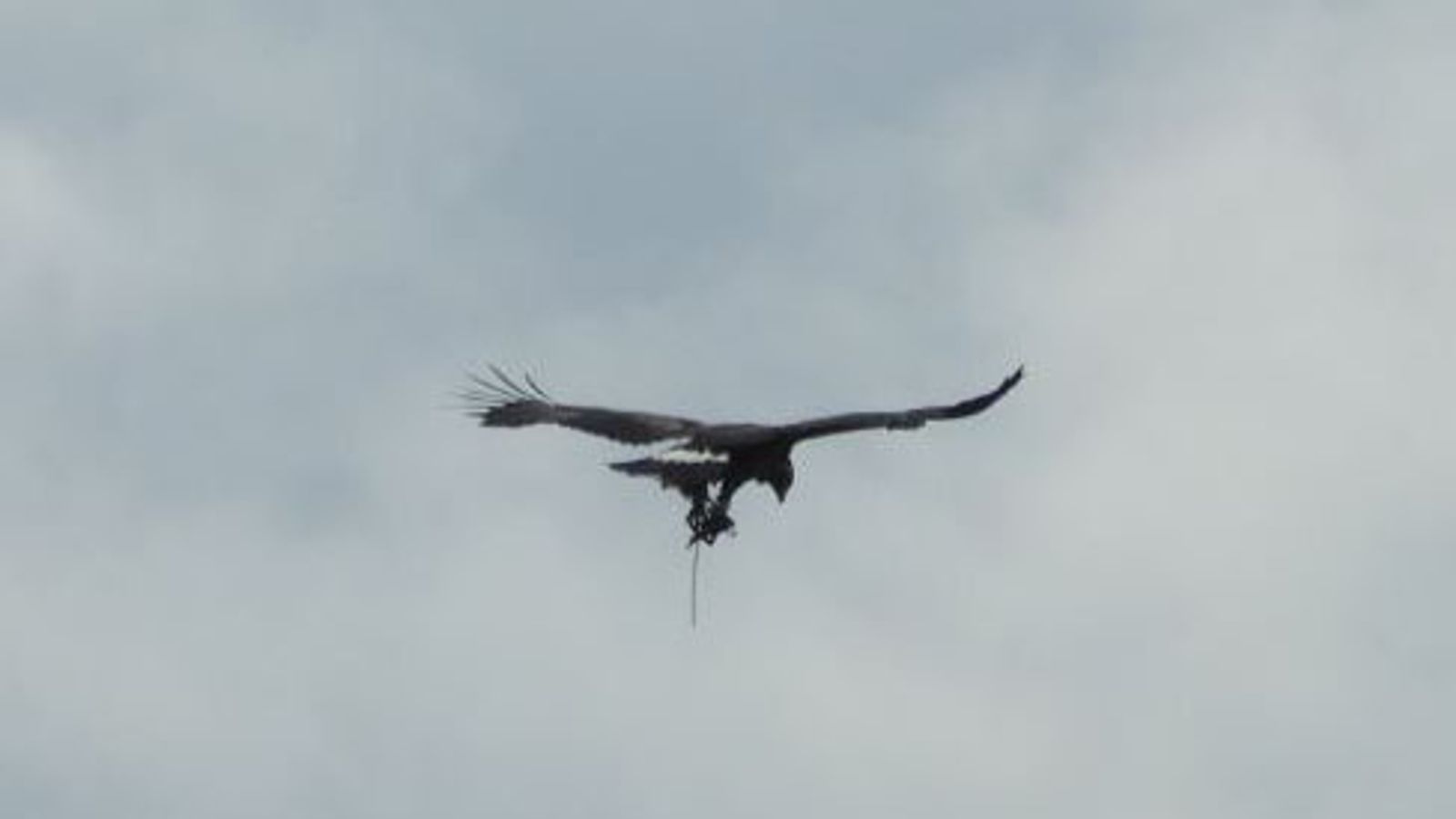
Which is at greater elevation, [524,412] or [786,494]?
[524,412]

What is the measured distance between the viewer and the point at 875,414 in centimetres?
7031

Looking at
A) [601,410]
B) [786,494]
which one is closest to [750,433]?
[786,494]

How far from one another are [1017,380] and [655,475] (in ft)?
19.1

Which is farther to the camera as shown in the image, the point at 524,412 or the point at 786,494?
the point at 524,412

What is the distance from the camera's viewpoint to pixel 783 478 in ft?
229

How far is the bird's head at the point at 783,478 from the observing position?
69.5m

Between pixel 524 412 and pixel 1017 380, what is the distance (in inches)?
605

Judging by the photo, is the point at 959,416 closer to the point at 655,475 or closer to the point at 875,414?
the point at 875,414

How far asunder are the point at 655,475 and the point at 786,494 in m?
2.98

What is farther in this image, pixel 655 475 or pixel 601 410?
pixel 601 410

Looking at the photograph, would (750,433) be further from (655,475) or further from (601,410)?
(601,410)

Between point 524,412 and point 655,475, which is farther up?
point 524,412

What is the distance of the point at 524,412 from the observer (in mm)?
80438

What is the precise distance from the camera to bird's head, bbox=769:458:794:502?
6950 centimetres
